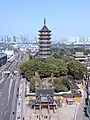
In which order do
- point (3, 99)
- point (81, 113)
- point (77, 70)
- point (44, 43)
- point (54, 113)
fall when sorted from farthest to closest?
point (44, 43) → point (77, 70) → point (3, 99) → point (54, 113) → point (81, 113)

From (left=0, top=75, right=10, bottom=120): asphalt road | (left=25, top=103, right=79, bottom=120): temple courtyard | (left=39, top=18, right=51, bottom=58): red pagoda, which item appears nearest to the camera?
(left=25, top=103, right=79, bottom=120): temple courtyard

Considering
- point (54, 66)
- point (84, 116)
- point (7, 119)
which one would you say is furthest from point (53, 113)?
point (54, 66)

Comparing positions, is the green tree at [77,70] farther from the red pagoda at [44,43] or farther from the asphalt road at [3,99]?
the asphalt road at [3,99]

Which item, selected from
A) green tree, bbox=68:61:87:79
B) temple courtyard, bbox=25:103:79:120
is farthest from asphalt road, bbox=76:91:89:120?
green tree, bbox=68:61:87:79

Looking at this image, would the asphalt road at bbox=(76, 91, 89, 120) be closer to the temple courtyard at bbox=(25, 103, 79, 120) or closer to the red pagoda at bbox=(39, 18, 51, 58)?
the temple courtyard at bbox=(25, 103, 79, 120)

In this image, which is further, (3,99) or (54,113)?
(3,99)

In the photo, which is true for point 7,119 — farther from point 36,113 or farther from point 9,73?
point 9,73

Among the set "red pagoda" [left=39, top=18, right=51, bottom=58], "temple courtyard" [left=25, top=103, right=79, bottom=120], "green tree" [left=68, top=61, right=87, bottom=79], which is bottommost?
"temple courtyard" [left=25, top=103, right=79, bottom=120]

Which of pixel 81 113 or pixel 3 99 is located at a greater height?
pixel 3 99

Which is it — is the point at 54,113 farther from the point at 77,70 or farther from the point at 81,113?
the point at 77,70

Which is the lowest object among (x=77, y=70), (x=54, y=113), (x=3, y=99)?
(x=54, y=113)

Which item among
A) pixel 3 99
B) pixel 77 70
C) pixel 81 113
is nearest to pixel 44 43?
pixel 77 70
